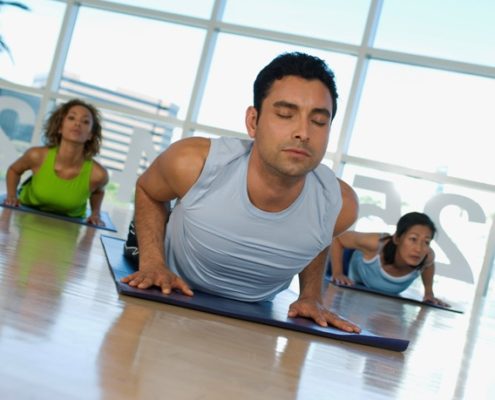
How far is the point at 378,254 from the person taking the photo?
3.79 metres

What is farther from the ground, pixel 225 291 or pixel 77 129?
pixel 77 129

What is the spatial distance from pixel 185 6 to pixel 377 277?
3.54 metres

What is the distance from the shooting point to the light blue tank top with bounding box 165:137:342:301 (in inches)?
68.2

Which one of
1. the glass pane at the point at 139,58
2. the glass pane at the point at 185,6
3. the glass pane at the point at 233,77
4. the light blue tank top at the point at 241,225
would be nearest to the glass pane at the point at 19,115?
the glass pane at the point at 139,58

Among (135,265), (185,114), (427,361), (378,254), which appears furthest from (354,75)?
(427,361)

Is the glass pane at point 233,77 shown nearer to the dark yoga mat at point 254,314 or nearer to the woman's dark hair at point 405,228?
the woman's dark hair at point 405,228

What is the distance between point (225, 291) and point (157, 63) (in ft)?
15.5

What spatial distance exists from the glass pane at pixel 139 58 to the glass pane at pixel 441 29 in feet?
5.54

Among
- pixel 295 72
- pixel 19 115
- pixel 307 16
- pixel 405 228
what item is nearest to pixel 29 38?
pixel 19 115

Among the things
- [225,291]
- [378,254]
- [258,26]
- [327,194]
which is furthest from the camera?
[258,26]

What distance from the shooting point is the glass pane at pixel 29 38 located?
6.62 meters

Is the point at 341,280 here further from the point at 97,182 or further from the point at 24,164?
the point at 24,164

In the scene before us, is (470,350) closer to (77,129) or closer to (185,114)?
(77,129)

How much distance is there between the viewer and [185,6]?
6262 mm
